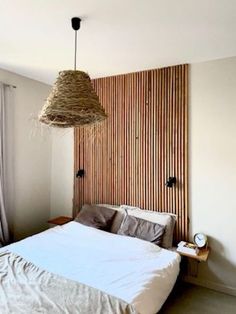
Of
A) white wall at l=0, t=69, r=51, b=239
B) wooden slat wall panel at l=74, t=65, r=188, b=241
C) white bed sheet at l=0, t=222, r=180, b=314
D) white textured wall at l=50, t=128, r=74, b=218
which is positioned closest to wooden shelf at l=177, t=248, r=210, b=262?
white bed sheet at l=0, t=222, r=180, b=314

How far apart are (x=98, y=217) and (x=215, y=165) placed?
1.62 meters

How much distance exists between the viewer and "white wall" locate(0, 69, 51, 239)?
11.4 ft

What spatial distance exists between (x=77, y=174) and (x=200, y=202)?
1852mm

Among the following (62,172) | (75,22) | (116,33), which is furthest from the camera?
(62,172)

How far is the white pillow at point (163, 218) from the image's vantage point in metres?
2.92

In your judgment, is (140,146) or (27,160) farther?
(27,160)

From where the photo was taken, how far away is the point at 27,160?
372cm

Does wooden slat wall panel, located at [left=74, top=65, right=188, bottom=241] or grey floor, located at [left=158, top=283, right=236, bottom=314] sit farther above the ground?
wooden slat wall panel, located at [left=74, top=65, right=188, bottom=241]

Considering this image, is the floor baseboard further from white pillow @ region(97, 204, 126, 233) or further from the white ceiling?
the white ceiling

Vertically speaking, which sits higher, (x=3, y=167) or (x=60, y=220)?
(x=3, y=167)

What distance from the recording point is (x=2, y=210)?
3.19 meters

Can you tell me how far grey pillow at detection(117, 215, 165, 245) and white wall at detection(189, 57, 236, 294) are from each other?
47 cm

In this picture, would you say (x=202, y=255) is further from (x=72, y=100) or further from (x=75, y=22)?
(x=75, y=22)

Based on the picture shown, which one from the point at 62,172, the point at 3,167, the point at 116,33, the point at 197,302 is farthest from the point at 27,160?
the point at 197,302
